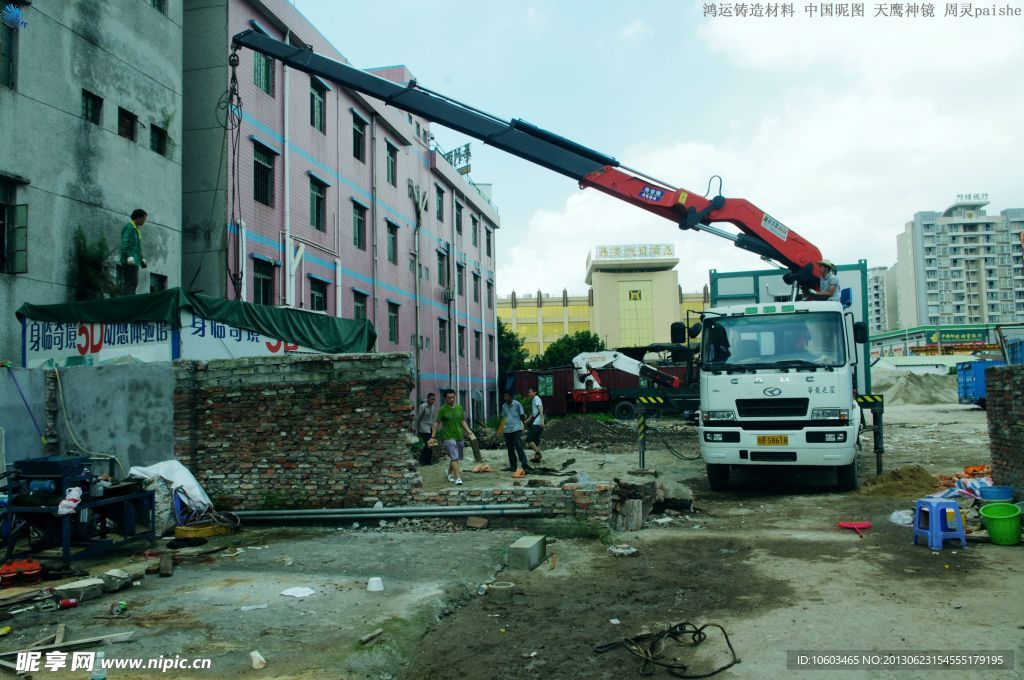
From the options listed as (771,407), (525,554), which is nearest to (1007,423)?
(771,407)

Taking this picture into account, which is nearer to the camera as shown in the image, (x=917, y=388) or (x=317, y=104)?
(x=317, y=104)

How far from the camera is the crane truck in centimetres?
1012

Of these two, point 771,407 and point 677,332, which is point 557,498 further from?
point 677,332

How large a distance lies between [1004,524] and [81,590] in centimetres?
891

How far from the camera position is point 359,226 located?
22484 mm

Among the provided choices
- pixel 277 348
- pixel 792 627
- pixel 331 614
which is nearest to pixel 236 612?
pixel 331 614

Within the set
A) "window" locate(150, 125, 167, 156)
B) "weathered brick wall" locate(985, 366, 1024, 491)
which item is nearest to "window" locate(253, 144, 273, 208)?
"window" locate(150, 125, 167, 156)

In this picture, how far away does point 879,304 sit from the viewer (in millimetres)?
123000

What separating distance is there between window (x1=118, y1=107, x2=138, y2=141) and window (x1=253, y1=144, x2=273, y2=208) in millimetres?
3603

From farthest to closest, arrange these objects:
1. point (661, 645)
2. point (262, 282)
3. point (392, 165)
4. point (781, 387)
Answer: point (392, 165)
point (262, 282)
point (781, 387)
point (661, 645)

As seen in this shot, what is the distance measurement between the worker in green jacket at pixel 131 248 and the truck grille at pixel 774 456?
1062 cm

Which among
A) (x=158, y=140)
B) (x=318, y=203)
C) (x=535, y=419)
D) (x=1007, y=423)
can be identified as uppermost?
(x=318, y=203)

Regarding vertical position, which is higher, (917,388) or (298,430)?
(298,430)

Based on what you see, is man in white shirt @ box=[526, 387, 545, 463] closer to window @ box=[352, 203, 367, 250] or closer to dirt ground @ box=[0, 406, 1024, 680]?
dirt ground @ box=[0, 406, 1024, 680]
